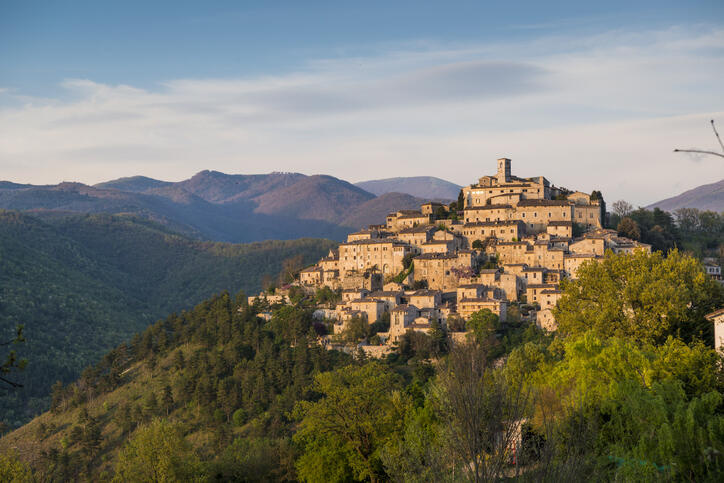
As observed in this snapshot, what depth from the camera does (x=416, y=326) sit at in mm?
53156

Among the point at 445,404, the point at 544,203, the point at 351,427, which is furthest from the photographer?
the point at 544,203

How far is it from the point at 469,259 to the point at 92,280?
98925 mm

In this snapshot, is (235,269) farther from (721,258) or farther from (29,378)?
(721,258)

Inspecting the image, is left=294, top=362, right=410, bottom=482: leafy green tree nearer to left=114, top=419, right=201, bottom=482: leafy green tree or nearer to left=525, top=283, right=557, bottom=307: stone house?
left=114, top=419, right=201, bottom=482: leafy green tree

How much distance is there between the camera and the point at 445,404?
49.5ft

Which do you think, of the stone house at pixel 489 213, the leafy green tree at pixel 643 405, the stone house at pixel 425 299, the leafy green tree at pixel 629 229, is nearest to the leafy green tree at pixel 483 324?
the stone house at pixel 425 299

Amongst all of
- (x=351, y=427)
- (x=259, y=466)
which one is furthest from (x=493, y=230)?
(x=351, y=427)

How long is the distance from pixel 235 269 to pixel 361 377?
4829 inches

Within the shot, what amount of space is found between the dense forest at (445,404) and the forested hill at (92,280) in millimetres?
22449

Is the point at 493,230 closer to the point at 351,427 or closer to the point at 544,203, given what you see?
the point at 544,203

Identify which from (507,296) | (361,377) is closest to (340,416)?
(361,377)

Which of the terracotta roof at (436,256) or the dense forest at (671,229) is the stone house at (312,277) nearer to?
the terracotta roof at (436,256)

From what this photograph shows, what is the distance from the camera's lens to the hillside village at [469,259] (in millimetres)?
53500

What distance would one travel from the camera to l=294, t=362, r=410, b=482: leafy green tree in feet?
84.1
